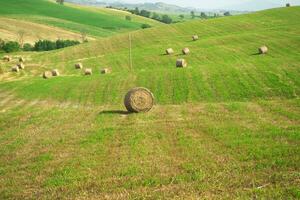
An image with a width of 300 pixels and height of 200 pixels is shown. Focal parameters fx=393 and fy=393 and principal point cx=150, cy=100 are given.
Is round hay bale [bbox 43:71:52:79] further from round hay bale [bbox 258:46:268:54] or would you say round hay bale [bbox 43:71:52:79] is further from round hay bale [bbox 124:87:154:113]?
round hay bale [bbox 124:87:154:113]

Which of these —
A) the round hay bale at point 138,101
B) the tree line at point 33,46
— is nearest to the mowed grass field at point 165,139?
the round hay bale at point 138,101

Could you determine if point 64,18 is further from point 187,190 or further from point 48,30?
point 187,190

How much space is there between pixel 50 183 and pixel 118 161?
2883 mm

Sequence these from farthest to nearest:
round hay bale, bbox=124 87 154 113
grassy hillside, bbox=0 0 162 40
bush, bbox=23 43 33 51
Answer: grassy hillside, bbox=0 0 162 40
bush, bbox=23 43 33 51
round hay bale, bbox=124 87 154 113

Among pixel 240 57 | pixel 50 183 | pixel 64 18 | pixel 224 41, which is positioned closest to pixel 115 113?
pixel 50 183

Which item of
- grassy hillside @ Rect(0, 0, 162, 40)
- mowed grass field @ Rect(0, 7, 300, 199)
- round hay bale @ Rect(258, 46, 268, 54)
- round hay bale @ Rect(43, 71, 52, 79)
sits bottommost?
round hay bale @ Rect(43, 71, 52, 79)

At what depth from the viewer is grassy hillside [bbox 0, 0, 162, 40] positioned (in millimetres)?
150625

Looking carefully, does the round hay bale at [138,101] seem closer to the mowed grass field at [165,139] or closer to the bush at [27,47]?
the mowed grass field at [165,139]

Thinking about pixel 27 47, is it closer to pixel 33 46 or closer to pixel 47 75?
pixel 33 46

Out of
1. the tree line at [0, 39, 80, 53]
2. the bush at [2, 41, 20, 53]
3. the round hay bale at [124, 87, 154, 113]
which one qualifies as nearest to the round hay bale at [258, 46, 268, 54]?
the round hay bale at [124, 87, 154, 113]

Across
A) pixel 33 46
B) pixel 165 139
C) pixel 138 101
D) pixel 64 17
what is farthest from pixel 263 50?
pixel 64 17

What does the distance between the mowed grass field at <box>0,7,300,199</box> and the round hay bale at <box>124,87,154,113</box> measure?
0.99 m

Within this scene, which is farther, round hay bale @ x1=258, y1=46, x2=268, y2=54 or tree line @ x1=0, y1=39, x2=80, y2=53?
tree line @ x1=0, y1=39, x2=80, y2=53

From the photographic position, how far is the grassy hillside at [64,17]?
151 meters
